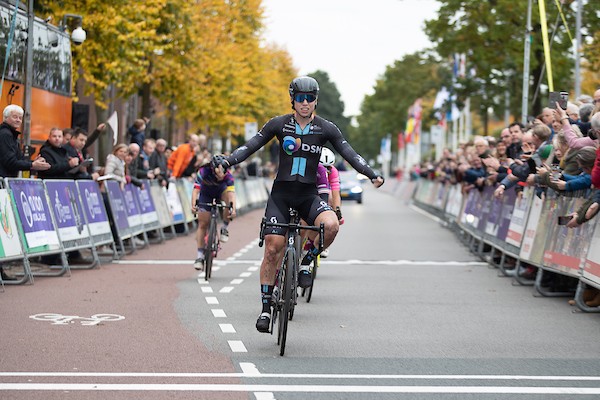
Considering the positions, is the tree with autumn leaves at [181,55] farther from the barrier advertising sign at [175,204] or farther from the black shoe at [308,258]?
the black shoe at [308,258]

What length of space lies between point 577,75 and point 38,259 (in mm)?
19879

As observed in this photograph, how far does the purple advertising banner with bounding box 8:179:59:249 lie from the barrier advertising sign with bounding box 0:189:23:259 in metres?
0.23

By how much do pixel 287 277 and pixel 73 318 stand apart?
2.95 meters

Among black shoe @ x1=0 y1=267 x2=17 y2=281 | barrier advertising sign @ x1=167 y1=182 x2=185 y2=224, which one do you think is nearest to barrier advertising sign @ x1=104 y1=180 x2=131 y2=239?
black shoe @ x1=0 y1=267 x2=17 y2=281

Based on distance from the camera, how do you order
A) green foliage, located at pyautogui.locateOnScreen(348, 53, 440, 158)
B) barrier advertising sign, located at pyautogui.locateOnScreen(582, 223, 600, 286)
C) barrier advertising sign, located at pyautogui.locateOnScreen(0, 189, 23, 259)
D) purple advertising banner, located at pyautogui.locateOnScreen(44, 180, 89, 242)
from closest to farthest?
1. barrier advertising sign, located at pyautogui.locateOnScreen(582, 223, 600, 286)
2. barrier advertising sign, located at pyautogui.locateOnScreen(0, 189, 23, 259)
3. purple advertising banner, located at pyautogui.locateOnScreen(44, 180, 89, 242)
4. green foliage, located at pyautogui.locateOnScreen(348, 53, 440, 158)

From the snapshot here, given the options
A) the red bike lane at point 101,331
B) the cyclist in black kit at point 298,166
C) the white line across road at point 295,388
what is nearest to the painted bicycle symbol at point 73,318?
the red bike lane at point 101,331

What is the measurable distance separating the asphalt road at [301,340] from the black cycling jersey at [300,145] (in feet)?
4.61

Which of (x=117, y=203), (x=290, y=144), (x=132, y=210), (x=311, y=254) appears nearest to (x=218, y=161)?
(x=290, y=144)

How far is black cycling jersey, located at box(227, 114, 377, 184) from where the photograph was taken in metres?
10.8

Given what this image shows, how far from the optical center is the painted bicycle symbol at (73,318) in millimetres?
12107

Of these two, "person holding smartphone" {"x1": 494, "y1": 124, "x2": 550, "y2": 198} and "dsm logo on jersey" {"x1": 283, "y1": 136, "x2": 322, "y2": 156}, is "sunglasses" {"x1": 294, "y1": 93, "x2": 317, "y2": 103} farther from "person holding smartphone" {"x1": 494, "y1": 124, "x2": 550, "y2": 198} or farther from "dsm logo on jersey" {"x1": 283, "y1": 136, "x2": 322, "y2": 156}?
"person holding smartphone" {"x1": 494, "y1": 124, "x2": 550, "y2": 198}

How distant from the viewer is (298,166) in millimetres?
10812

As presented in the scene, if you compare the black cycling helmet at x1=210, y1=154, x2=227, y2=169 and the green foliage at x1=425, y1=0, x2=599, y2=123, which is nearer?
the black cycling helmet at x1=210, y1=154, x2=227, y2=169

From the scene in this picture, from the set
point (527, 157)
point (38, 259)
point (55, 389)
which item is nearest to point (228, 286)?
point (38, 259)
